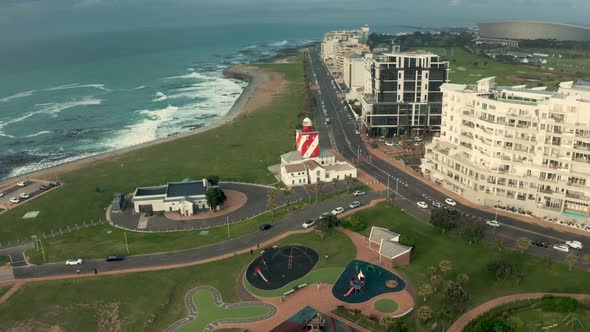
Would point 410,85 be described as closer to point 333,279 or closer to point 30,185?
point 333,279

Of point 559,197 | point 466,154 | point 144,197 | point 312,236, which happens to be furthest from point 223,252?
point 559,197

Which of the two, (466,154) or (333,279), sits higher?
(466,154)

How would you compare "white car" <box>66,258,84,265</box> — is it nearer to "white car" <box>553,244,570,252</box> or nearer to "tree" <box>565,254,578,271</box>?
"tree" <box>565,254,578,271</box>

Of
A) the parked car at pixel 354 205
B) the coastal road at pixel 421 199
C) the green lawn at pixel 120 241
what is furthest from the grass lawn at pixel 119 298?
the coastal road at pixel 421 199

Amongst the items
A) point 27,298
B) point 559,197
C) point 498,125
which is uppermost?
point 498,125

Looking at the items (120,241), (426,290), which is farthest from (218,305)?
(120,241)

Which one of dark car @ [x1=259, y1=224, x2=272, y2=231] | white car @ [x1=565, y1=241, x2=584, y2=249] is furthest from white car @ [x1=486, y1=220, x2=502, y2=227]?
dark car @ [x1=259, y1=224, x2=272, y2=231]

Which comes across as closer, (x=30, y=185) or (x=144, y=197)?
(x=144, y=197)

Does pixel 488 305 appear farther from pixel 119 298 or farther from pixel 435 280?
pixel 119 298
